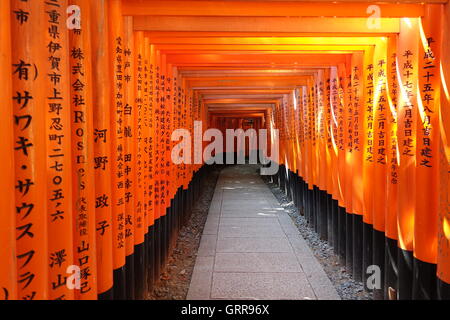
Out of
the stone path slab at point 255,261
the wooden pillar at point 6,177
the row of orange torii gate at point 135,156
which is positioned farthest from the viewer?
the stone path slab at point 255,261

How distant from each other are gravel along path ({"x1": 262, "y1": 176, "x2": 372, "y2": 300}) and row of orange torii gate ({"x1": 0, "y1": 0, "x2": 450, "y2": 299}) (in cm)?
19

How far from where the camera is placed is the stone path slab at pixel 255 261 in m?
4.92

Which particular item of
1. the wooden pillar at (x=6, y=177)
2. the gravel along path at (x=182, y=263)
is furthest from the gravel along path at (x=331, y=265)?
the wooden pillar at (x=6, y=177)

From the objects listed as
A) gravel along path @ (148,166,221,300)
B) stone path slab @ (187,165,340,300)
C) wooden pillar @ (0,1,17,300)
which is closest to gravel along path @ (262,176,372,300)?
stone path slab @ (187,165,340,300)

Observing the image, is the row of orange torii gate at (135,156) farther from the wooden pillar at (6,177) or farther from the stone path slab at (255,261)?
the stone path slab at (255,261)

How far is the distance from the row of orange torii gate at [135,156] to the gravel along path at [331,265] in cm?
19

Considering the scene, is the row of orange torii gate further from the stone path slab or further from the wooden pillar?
the stone path slab

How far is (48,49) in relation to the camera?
7.43 ft

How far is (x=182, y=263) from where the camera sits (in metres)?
6.39

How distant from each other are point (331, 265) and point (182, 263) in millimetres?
2443

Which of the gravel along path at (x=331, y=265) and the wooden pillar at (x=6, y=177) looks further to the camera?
the gravel along path at (x=331, y=265)

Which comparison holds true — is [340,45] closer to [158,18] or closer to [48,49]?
[158,18]

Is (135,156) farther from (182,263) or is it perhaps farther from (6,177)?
(182,263)

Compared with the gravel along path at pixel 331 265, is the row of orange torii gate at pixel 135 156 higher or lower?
higher
